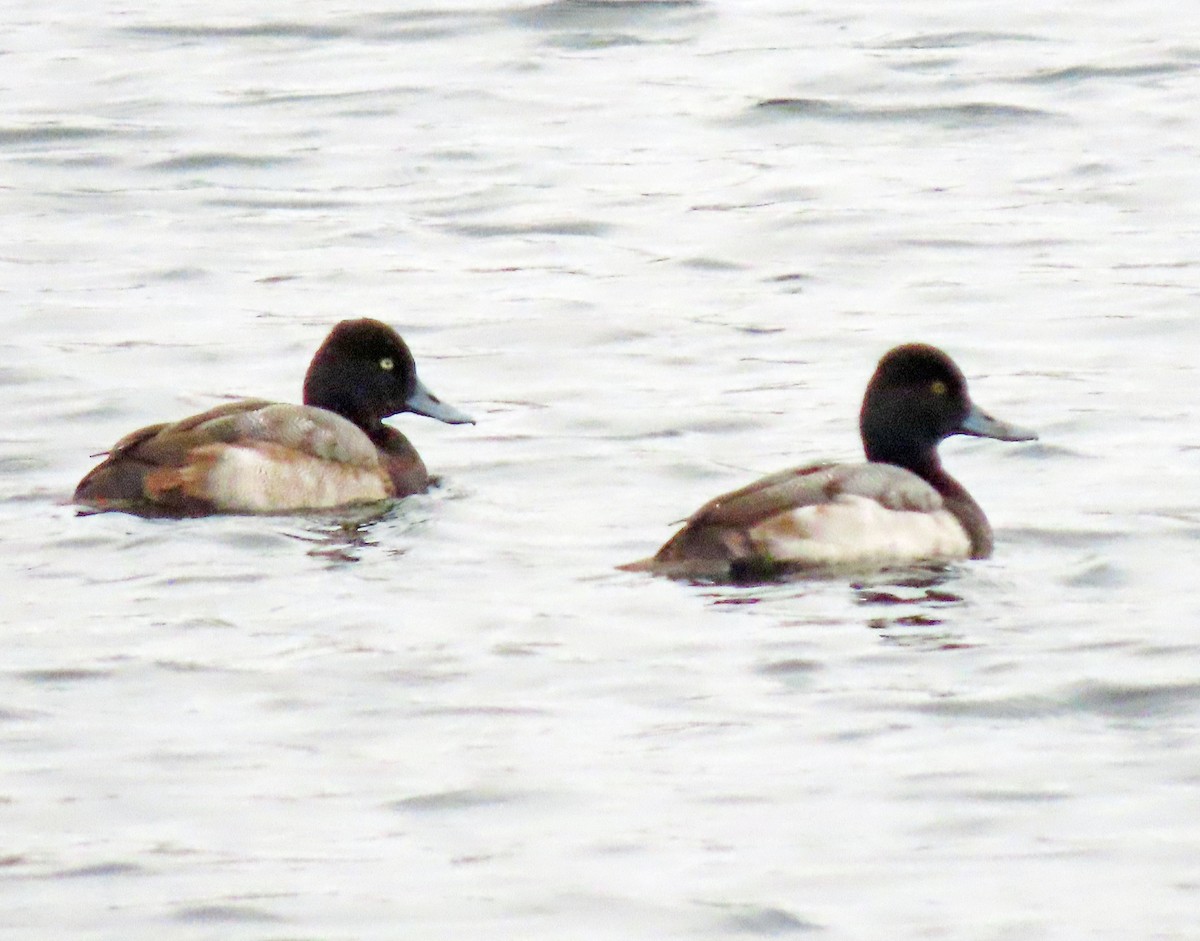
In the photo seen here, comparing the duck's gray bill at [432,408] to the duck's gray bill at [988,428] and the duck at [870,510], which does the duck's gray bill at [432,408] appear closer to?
the duck at [870,510]

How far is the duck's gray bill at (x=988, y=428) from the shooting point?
10773 mm

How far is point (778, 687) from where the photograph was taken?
8414 millimetres

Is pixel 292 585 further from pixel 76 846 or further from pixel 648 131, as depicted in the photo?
pixel 648 131

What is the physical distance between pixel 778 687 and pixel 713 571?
1.17 m

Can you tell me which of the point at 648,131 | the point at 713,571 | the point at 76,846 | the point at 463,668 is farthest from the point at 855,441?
the point at 648,131

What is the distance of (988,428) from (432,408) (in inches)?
86.9

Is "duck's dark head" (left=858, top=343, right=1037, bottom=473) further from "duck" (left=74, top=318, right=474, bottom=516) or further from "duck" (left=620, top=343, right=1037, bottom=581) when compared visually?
"duck" (left=74, top=318, right=474, bottom=516)

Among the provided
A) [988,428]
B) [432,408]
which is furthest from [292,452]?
[988,428]

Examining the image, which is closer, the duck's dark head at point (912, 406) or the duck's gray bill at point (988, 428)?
the duck's dark head at point (912, 406)

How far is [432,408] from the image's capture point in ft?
38.7

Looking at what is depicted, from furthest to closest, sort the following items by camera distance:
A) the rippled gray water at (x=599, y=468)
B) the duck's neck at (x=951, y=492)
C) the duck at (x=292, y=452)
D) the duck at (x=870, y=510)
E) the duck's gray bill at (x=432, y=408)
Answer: the duck's gray bill at (x=432, y=408), the duck at (x=292, y=452), the duck's neck at (x=951, y=492), the duck at (x=870, y=510), the rippled gray water at (x=599, y=468)

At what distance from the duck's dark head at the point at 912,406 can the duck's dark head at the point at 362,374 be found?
1.95 meters

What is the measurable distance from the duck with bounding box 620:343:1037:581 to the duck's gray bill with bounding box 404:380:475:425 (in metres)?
1.86

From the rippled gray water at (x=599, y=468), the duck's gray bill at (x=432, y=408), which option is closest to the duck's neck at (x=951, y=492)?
the rippled gray water at (x=599, y=468)
